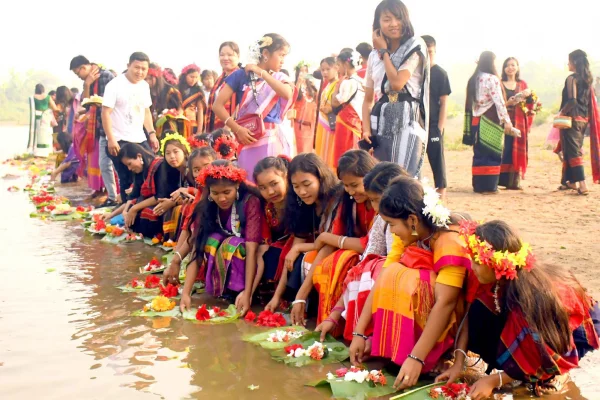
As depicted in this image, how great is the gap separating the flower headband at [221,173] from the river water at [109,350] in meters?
0.94

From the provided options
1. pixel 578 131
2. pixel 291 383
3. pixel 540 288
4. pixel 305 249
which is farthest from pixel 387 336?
pixel 578 131

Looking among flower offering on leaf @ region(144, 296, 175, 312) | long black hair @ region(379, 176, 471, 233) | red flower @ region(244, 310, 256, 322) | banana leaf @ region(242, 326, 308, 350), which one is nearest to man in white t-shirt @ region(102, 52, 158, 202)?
flower offering on leaf @ region(144, 296, 175, 312)

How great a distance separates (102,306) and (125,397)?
1.68m

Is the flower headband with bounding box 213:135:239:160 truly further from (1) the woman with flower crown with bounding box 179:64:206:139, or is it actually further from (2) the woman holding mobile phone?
(1) the woman with flower crown with bounding box 179:64:206:139

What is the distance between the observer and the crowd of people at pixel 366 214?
3.38 m

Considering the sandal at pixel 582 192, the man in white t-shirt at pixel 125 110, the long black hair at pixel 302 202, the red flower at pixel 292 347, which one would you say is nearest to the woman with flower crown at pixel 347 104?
the man in white t-shirt at pixel 125 110

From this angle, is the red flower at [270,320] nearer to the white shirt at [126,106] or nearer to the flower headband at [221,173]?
the flower headband at [221,173]

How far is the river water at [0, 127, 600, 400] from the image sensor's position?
357 centimetres

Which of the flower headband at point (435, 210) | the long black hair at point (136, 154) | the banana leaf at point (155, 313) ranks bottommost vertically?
the banana leaf at point (155, 313)

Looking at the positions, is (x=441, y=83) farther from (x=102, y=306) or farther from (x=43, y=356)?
(x=43, y=356)

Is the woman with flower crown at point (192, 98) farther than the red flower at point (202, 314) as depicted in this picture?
Yes

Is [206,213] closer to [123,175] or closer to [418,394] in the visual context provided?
[418,394]

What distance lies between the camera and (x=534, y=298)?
325 cm

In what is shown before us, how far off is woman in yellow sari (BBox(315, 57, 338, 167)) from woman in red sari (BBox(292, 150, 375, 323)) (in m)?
4.14
